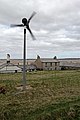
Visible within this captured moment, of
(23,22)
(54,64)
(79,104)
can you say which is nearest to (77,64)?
(54,64)

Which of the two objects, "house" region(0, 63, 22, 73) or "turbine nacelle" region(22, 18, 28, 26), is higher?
"turbine nacelle" region(22, 18, 28, 26)

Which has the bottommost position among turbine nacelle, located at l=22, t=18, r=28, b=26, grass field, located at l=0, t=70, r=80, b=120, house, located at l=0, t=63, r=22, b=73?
grass field, located at l=0, t=70, r=80, b=120

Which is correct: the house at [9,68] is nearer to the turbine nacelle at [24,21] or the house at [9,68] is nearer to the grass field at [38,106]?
the turbine nacelle at [24,21]

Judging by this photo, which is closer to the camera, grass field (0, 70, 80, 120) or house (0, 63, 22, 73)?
grass field (0, 70, 80, 120)

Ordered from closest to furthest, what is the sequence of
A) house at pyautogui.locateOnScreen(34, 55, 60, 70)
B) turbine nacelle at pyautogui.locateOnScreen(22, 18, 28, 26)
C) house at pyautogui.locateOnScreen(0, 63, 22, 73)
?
turbine nacelle at pyautogui.locateOnScreen(22, 18, 28, 26)
house at pyautogui.locateOnScreen(0, 63, 22, 73)
house at pyautogui.locateOnScreen(34, 55, 60, 70)

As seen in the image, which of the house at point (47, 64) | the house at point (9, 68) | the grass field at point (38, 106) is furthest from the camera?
the house at point (47, 64)

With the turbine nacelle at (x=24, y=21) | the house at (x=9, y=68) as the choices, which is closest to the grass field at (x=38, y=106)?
the turbine nacelle at (x=24, y=21)

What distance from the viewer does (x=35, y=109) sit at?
17.1 metres

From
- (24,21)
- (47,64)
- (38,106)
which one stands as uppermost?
(24,21)

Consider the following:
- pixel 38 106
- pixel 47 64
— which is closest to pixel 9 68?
pixel 47 64

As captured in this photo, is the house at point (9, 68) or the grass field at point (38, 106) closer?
the grass field at point (38, 106)

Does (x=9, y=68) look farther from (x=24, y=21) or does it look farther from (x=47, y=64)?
(x=24, y=21)

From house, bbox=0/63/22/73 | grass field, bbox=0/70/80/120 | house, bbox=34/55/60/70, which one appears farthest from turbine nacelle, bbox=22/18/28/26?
house, bbox=34/55/60/70

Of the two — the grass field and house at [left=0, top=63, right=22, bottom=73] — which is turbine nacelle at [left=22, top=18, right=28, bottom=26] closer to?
the grass field
